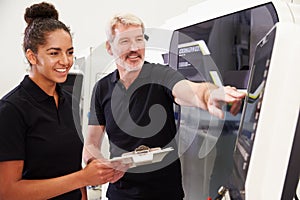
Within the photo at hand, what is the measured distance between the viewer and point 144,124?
1.38 m

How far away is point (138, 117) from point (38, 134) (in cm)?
44

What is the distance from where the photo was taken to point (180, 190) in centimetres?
149

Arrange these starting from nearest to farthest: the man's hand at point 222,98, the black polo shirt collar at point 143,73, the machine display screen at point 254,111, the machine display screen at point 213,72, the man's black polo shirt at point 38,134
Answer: the machine display screen at point 254,111 < the man's hand at point 222,98 < the man's black polo shirt at point 38,134 < the machine display screen at point 213,72 < the black polo shirt collar at point 143,73

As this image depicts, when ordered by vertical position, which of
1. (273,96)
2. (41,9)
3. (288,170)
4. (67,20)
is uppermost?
(67,20)

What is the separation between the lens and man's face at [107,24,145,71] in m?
1.19

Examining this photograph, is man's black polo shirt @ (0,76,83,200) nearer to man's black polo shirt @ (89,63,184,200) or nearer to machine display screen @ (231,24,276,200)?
man's black polo shirt @ (89,63,184,200)

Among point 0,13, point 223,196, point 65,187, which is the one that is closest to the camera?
point 223,196

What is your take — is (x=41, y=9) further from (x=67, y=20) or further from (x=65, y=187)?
(x=67, y=20)

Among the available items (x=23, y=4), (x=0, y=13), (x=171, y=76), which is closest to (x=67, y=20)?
(x=23, y=4)

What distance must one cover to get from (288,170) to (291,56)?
0.17 m

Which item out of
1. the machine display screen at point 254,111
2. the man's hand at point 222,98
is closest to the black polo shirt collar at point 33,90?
the man's hand at point 222,98

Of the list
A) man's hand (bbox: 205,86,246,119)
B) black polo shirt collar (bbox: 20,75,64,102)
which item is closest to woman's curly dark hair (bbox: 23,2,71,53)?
black polo shirt collar (bbox: 20,75,64,102)

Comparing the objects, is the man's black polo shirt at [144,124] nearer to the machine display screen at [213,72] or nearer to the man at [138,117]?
the man at [138,117]

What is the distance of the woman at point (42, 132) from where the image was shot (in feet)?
3.32
